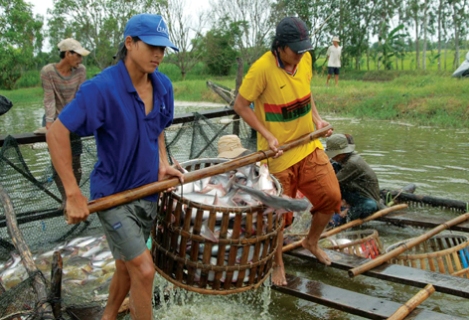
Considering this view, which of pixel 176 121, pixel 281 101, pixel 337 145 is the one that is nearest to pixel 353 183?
pixel 337 145

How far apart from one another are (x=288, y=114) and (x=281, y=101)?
14 cm

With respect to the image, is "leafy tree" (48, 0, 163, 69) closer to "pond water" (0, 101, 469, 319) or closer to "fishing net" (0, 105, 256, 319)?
"pond water" (0, 101, 469, 319)

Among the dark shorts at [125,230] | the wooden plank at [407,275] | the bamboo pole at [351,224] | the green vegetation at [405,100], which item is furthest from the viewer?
the green vegetation at [405,100]

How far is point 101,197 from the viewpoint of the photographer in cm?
322

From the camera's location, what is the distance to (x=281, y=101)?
4254mm

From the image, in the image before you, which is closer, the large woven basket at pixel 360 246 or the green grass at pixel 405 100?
the large woven basket at pixel 360 246

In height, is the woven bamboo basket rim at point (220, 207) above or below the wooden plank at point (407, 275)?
above

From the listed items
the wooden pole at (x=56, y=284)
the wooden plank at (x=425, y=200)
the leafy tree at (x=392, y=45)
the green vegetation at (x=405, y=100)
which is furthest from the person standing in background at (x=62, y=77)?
the leafy tree at (x=392, y=45)

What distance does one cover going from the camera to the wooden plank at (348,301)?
393 cm

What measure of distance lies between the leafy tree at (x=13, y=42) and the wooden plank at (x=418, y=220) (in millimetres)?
34954

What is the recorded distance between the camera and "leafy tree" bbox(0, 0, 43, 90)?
3662 centimetres

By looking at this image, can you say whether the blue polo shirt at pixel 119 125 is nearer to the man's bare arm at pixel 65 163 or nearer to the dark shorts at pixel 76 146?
the man's bare arm at pixel 65 163

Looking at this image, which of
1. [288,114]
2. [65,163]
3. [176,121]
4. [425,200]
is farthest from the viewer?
[425,200]

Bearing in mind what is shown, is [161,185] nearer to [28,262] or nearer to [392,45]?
[28,262]
